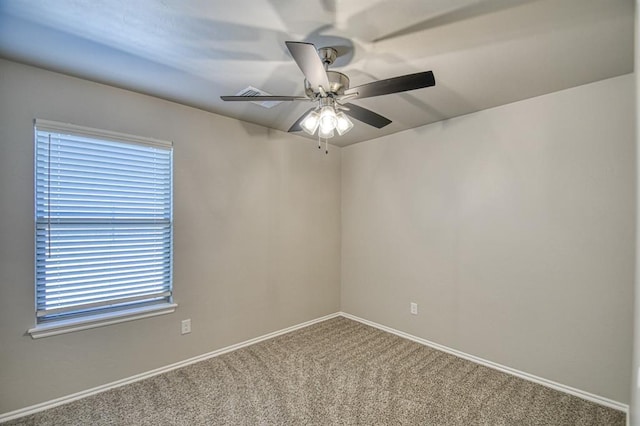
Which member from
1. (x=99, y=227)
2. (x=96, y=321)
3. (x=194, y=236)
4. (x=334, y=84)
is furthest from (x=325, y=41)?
(x=96, y=321)

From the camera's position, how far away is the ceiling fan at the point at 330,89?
4.99 ft

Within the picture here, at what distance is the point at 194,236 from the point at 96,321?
0.97m

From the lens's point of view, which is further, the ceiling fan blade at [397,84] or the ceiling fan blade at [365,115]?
the ceiling fan blade at [365,115]

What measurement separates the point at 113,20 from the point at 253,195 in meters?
1.92

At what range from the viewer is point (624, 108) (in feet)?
7.03

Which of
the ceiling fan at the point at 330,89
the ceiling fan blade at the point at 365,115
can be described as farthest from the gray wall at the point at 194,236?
the ceiling fan blade at the point at 365,115

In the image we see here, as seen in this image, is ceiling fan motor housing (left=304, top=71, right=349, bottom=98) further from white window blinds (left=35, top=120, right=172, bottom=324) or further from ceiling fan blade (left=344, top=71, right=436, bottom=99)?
white window blinds (left=35, top=120, right=172, bottom=324)

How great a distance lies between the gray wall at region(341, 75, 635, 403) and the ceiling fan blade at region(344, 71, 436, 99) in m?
1.46

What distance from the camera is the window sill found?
2.12m

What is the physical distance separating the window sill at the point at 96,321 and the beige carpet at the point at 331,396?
1.71ft

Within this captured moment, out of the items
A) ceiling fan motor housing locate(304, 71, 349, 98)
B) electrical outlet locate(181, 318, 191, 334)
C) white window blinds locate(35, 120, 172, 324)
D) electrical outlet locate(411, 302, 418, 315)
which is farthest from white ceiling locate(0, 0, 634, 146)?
electrical outlet locate(411, 302, 418, 315)

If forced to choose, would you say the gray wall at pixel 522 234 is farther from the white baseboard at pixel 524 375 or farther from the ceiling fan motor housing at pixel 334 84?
the ceiling fan motor housing at pixel 334 84

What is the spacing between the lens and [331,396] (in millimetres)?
2303

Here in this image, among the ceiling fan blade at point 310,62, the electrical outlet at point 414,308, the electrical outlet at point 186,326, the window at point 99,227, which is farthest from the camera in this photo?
the electrical outlet at point 414,308
